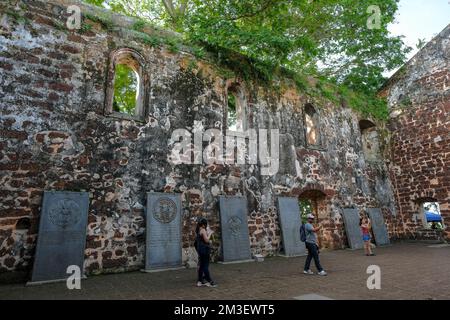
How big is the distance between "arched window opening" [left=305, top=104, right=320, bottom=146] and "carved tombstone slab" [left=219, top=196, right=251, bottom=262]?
459cm

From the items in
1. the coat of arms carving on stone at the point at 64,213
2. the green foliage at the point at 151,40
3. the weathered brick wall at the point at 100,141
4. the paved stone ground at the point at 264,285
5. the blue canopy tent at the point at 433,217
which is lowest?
the paved stone ground at the point at 264,285

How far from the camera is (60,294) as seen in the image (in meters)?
4.52

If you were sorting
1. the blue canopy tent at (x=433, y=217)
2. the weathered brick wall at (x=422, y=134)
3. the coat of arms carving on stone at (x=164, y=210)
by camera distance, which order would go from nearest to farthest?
1. the coat of arms carving on stone at (x=164, y=210)
2. the weathered brick wall at (x=422, y=134)
3. the blue canopy tent at (x=433, y=217)

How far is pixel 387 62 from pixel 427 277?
12539mm

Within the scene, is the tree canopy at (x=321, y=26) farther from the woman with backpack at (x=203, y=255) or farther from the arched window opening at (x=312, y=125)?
the woman with backpack at (x=203, y=255)

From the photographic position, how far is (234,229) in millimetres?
7973

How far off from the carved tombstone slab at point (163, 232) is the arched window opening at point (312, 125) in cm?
636

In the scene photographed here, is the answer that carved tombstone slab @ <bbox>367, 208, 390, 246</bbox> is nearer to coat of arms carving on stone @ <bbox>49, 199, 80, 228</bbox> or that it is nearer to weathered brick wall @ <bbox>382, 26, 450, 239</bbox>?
weathered brick wall @ <bbox>382, 26, 450, 239</bbox>

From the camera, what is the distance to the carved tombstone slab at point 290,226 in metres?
8.80

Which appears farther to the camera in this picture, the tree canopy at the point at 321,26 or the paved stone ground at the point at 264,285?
the tree canopy at the point at 321,26

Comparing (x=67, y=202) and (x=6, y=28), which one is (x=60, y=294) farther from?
(x=6, y=28)

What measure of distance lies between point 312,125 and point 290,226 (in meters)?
4.48

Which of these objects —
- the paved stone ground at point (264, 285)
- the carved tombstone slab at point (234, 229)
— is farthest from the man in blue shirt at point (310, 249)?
the carved tombstone slab at point (234, 229)
